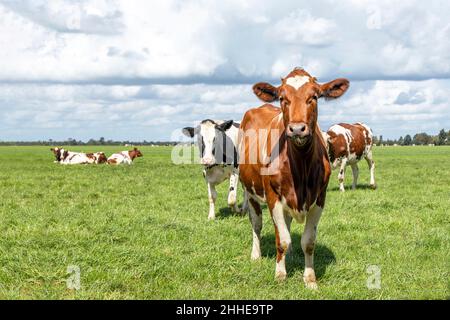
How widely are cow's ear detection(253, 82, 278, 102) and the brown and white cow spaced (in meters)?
11.2

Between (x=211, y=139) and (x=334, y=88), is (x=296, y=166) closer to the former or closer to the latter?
(x=334, y=88)

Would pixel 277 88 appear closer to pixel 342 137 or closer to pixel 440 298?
pixel 440 298

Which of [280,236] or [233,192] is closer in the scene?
[280,236]

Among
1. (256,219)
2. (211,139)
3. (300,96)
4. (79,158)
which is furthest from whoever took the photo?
(79,158)

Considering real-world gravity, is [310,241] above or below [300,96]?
below

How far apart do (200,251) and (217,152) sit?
3940mm

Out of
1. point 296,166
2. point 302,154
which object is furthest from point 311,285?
point 302,154

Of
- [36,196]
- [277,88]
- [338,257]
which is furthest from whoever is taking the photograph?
[36,196]

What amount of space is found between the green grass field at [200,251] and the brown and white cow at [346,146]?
14.1ft

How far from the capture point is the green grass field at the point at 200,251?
651cm

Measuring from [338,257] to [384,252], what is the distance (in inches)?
34.4

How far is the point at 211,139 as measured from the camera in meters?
11.5
